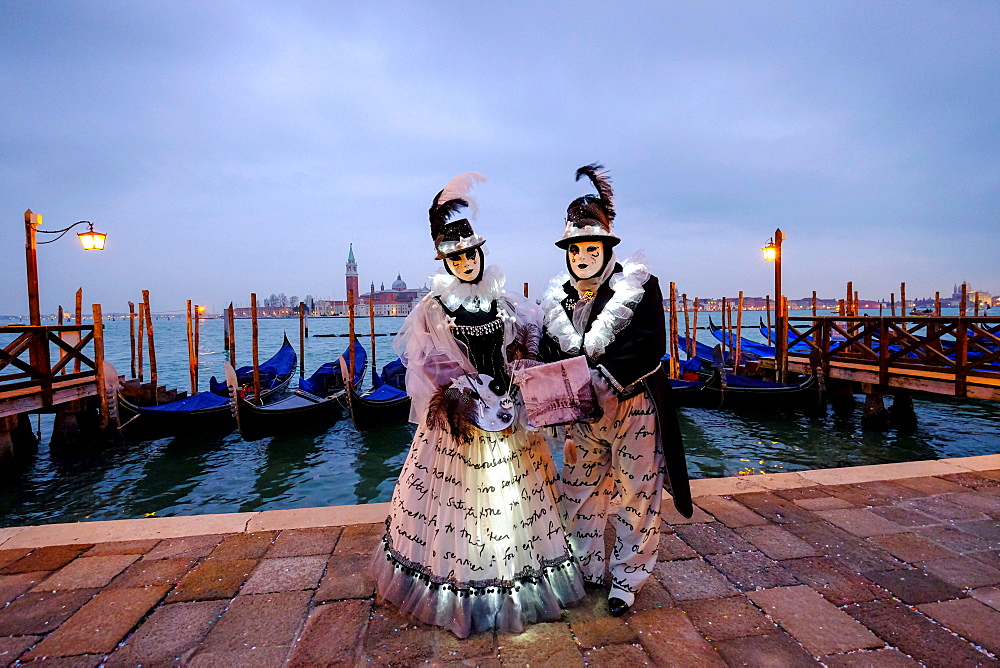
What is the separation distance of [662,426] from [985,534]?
1.85 metres

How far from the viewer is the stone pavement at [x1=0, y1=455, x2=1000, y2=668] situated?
5.13 ft

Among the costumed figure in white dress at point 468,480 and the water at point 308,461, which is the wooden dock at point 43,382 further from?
the costumed figure in white dress at point 468,480

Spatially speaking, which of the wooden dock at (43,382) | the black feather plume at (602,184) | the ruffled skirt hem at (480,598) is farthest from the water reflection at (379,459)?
the black feather plume at (602,184)

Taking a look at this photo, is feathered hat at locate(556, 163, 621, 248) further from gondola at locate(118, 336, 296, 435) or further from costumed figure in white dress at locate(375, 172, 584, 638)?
gondola at locate(118, 336, 296, 435)

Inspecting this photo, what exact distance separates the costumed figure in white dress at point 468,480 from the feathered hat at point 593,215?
1.12 ft

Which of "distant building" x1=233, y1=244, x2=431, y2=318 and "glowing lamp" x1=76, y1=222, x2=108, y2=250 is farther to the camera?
"distant building" x1=233, y1=244, x2=431, y2=318

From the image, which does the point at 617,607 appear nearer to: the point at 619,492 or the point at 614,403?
the point at 619,492

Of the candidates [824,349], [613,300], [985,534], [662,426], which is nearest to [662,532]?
[662,426]

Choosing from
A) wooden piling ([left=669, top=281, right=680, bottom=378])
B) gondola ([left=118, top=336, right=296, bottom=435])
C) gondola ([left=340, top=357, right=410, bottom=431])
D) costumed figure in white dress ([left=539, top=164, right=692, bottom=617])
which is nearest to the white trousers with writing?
costumed figure in white dress ([left=539, top=164, right=692, bottom=617])

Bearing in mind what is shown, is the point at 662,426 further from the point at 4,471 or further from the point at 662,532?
the point at 4,471

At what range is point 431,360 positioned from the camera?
1.83 metres

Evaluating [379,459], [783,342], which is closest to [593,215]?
[379,459]

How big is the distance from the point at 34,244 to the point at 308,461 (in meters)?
5.21

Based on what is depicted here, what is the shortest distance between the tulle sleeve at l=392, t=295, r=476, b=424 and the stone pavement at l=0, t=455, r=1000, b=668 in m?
0.80
